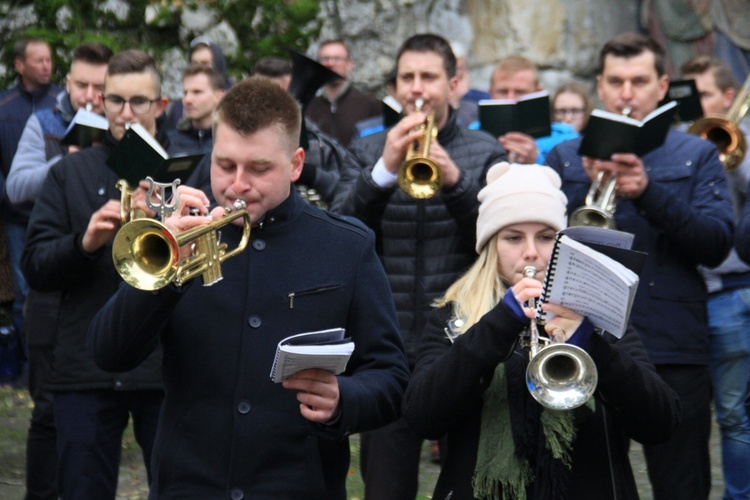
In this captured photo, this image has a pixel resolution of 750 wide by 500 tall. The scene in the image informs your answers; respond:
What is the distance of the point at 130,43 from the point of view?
→ 37.2 ft

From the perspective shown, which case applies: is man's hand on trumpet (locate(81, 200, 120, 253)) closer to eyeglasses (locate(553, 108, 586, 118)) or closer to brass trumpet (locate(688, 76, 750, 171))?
brass trumpet (locate(688, 76, 750, 171))

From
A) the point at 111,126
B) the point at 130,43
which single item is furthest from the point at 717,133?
the point at 130,43

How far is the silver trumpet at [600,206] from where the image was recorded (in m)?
5.49

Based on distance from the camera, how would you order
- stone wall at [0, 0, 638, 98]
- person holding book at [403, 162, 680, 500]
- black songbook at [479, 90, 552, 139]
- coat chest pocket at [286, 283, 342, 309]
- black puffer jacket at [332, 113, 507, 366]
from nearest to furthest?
person holding book at [403, 162, 680, 500], coat chest pocket at [286, 283, 342, 309], black puffer jacket at [332, 113, 507, 366], black songbook at [479, 90, 552, 139], stone wall at [0, 0, 638, 98]

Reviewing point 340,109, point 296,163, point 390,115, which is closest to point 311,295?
point 296,163

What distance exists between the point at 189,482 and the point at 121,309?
553mm

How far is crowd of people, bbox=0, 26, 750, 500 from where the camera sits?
3.67m

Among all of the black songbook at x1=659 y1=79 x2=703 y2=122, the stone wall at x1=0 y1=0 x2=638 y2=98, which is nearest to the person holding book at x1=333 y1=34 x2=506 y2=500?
the black songbook at x1=659 y1=79 x2=703 y2=122

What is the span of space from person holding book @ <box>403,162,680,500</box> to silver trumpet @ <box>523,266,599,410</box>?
6cm

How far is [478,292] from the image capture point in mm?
4023

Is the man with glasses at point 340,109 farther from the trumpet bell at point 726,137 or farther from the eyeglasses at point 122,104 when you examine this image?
the eyeglasses at point 122,104

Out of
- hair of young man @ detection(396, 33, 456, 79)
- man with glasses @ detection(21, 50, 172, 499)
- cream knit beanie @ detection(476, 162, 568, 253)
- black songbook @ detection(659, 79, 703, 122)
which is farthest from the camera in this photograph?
black songbook @ detection(659, 79, 703, 122)

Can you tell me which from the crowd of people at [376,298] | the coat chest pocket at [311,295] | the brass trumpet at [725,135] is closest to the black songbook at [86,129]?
the crowd of people at [376,298]

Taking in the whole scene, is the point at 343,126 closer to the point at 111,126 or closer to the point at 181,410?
the point at 111,126
